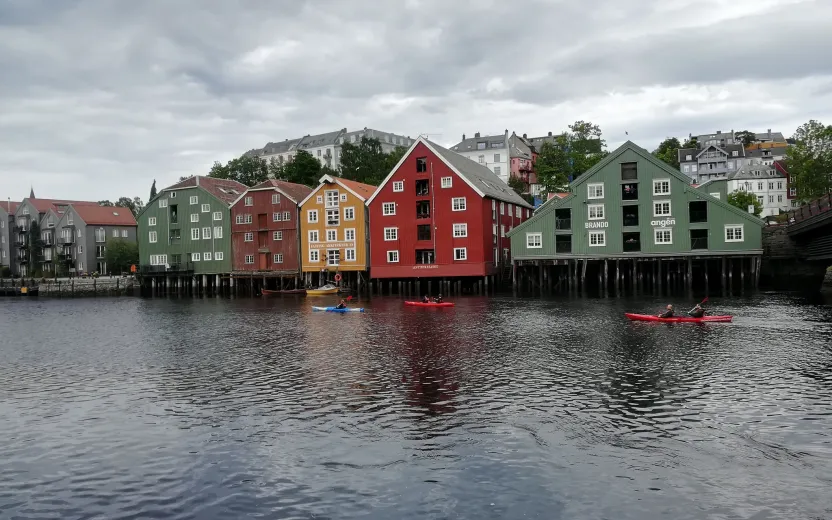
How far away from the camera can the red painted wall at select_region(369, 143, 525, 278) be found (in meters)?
71.6

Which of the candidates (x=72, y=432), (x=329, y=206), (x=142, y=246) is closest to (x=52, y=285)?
(x=142, y=246)

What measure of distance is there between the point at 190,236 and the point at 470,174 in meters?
41.2

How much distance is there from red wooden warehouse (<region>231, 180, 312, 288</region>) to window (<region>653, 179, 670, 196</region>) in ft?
138

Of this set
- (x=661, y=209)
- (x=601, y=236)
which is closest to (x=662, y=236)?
(x=661, y=209)

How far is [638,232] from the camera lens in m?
68.7

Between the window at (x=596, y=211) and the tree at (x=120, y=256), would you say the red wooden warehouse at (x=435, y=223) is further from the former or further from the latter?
the tree at (x=120, y=256)

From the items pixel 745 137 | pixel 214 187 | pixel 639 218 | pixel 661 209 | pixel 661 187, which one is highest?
pixel 745 137

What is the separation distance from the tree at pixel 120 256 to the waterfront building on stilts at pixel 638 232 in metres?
72.1

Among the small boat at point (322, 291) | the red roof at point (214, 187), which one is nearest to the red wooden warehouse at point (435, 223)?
the small boat at point (322, 291)

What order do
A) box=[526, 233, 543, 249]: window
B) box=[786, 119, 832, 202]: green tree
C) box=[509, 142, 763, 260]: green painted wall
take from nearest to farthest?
box=[509, 142, 763, 260]: green painted wall
box=[526, 233, 543, 249]: window
box=[786, 119, 832, 202]: green tree

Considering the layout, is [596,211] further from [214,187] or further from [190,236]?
[190,236]

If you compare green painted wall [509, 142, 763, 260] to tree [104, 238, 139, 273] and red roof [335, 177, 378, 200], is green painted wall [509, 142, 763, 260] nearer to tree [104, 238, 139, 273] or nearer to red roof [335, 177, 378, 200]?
red roof [335, 177, 378, 200]

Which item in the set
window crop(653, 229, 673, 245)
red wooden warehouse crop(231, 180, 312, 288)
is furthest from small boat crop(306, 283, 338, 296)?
window crop(653, 229, 673, 245)

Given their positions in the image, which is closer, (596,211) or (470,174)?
(596,211)
